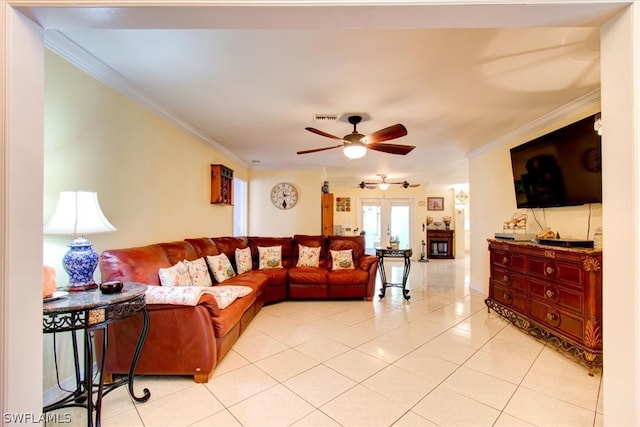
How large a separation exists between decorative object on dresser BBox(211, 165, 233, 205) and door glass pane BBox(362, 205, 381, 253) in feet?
16.9

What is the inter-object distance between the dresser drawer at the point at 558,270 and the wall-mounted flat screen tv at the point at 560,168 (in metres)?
0.69

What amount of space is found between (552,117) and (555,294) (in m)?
1.97

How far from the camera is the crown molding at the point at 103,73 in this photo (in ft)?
5.82

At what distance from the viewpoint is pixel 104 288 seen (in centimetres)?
163

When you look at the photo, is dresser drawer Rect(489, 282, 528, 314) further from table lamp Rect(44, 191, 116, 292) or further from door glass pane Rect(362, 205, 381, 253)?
door glass pane Rect(362, 205, 381, 253)

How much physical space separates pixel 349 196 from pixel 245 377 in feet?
23.5

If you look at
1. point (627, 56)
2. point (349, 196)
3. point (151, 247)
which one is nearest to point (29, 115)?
point (151, 247)

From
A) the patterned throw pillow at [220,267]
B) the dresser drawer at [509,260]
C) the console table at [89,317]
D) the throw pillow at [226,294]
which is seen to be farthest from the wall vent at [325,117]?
the dresser drawer at [509,260]

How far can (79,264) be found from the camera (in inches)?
66.5

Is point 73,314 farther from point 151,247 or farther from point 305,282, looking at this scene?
point 305,282

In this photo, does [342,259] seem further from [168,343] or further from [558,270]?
[168,343]

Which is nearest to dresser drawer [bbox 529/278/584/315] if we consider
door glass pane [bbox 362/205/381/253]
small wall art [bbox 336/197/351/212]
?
door glass pane [bbox 362/205/381/253]

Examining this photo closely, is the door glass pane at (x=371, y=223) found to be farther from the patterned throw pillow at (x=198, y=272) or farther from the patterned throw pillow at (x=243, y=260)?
the patterned throw pillow at (x=198, y=272)

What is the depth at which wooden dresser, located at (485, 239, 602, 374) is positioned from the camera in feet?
6.96
